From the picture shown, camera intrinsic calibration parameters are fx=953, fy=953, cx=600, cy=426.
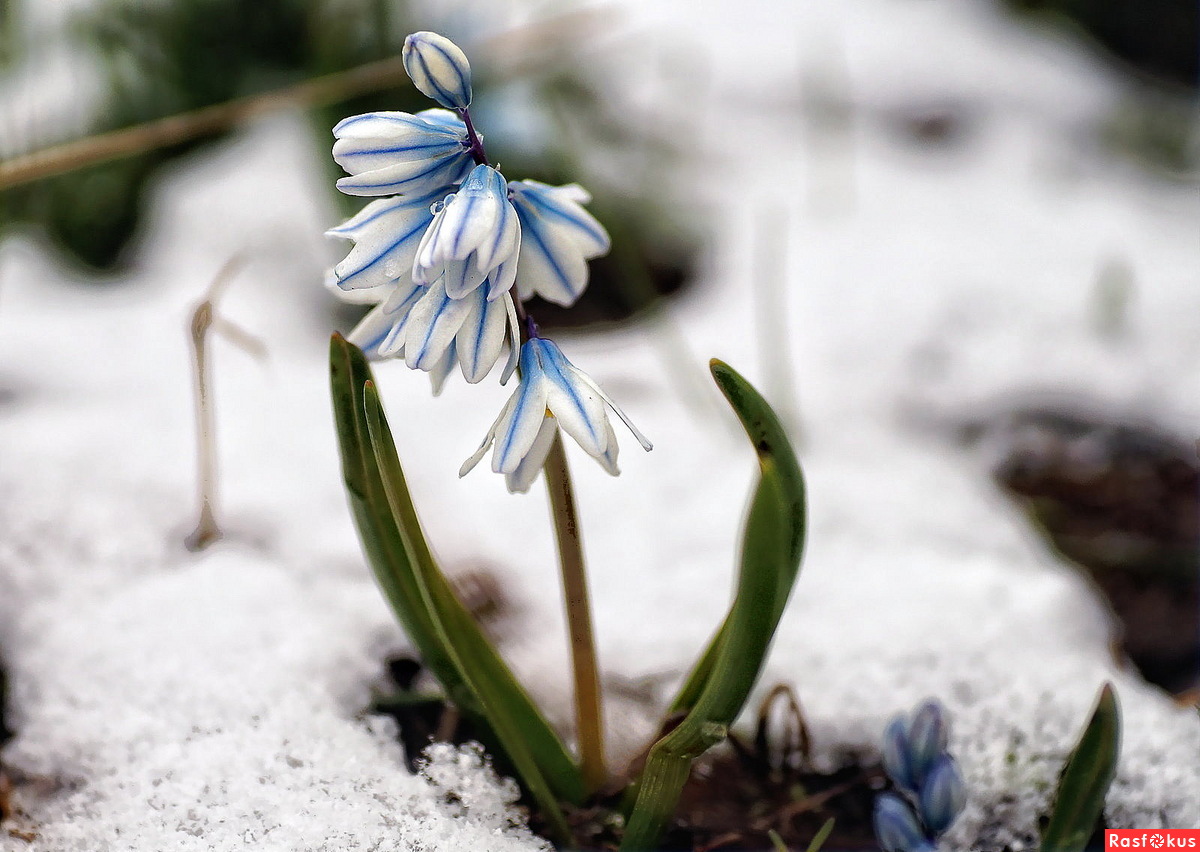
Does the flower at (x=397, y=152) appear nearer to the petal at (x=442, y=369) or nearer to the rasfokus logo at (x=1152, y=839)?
the petal at (x=442, y=369)

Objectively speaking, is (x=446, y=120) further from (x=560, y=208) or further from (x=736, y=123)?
(x=736, y=123)

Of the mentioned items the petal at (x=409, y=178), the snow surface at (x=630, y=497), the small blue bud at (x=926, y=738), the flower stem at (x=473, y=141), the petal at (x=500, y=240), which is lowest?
the snow surface at (x=630, y=497)

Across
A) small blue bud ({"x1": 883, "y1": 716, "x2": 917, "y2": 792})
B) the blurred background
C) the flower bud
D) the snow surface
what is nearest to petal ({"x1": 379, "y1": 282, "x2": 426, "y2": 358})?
the flower bud

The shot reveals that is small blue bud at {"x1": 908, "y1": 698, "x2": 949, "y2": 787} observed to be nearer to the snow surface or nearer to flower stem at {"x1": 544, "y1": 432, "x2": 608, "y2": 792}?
the snow surface

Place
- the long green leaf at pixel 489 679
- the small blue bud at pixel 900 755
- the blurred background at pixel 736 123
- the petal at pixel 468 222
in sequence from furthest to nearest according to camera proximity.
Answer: the blurred background at pixel 736 123 < the small blue bud at pixel 900 755 < the long green leaf at pixel 489 679 < the petal at pixel 468 222

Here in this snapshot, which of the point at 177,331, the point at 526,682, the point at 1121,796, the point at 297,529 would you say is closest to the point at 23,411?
the point at 177,331

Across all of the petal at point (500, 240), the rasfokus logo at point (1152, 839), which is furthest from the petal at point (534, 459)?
the rasfokus logo at point (1152, 839)

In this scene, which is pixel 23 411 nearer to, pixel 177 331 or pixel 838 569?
pixel 177 331

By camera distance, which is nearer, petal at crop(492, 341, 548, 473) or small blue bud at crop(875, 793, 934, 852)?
petal at crop(492, 341, 548, 473)
